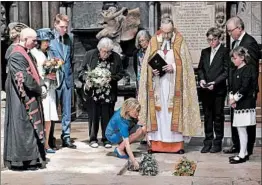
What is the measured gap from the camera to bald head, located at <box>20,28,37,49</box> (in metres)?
5.71

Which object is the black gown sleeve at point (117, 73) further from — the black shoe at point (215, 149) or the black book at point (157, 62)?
the black shoe at point (215, 149)

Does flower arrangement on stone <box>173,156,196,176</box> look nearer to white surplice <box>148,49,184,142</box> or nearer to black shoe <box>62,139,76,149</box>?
white surplice <box>148,49,184,142</box>

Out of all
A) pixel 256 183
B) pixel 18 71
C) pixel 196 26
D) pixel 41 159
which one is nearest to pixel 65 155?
pixel 41 159

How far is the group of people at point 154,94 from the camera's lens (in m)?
5.82

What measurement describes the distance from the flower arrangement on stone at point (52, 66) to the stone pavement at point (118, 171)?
871mm

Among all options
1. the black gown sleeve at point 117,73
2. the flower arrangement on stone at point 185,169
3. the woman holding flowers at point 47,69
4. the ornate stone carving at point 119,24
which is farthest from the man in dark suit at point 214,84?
the ornate stone carving at point 119,24

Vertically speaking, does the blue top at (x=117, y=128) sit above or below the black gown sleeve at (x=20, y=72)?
below

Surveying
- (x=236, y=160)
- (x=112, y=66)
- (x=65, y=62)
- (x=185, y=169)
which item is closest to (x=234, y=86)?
(x=236, y=160)

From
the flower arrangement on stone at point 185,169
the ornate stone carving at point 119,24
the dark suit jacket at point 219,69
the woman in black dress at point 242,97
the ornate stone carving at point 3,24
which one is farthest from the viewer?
the ornate stone carving at point 3,24

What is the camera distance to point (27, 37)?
571cm

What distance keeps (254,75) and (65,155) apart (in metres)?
2.21

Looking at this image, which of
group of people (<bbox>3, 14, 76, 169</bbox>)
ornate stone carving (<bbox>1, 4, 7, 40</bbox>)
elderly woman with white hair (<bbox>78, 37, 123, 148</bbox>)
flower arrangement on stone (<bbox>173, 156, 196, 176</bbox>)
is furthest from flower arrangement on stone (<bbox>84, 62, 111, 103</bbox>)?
ornate stone carving (<bbox>1, 4, 7, 40</bbox>)

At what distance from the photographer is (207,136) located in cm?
686

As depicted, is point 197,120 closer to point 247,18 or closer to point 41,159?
point 41,159
